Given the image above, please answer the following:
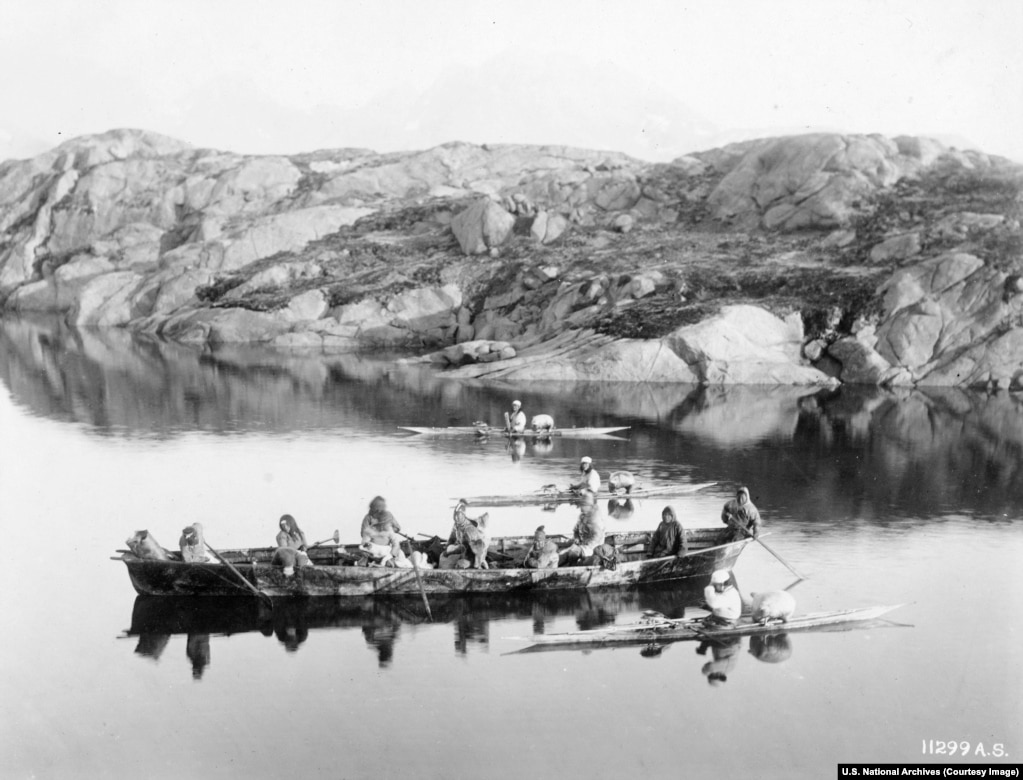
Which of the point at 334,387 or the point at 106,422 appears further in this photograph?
the point at 334,387

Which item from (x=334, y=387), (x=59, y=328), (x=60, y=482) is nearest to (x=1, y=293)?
(x=59, y=328)

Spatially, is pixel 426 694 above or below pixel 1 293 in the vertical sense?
below

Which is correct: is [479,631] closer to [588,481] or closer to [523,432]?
[588,481]

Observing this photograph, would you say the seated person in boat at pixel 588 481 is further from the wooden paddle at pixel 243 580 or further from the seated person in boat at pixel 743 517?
the wooden paddle at pixel 243 580

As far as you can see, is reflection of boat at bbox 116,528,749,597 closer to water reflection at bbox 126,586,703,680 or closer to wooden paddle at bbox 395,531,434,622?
wooden paddle at bbox 395,531,434,622

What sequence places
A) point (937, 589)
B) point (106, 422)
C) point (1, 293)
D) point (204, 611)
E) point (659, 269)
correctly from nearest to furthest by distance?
point (204, 611) < point (937, 589) < point (106, 422) < point (659, 269) < point (1, 293)

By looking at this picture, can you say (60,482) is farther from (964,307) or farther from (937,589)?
(964,307)

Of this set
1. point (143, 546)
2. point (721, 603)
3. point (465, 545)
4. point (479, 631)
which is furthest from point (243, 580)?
point (721, 603)

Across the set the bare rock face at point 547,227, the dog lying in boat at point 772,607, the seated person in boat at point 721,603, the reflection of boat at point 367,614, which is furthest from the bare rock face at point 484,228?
the dog lying in boat at point 772,607
